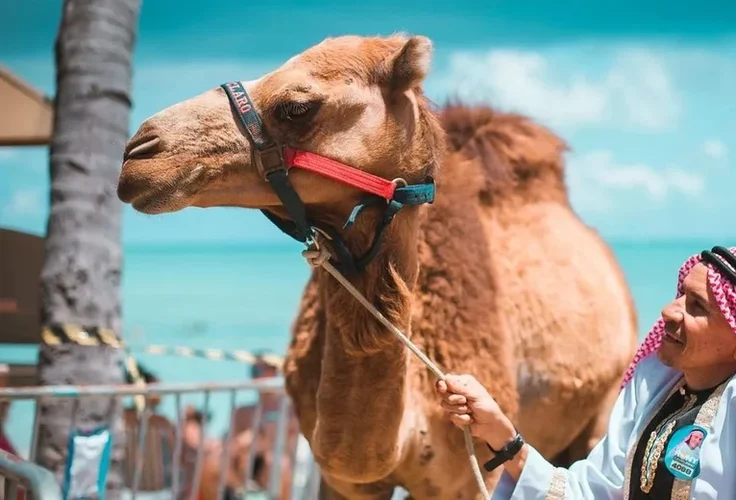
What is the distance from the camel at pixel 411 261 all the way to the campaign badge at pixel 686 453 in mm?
928

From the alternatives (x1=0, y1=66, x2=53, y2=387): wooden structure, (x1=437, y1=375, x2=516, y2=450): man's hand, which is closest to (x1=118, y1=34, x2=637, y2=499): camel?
(x1=437, y1=375, x2=516, y2=450): man's hand

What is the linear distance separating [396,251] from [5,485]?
1241 millimetres

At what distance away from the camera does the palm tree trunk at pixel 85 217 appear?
4078 mm

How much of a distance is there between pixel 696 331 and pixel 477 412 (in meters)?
0.60

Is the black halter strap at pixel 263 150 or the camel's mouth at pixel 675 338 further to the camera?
the black halter strap at pixel 263 150

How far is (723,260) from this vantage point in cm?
213

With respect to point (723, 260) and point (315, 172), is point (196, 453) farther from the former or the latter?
point (723, 260)

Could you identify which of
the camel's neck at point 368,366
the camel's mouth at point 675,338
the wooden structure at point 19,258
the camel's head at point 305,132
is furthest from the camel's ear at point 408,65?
the wooden structure at point 19,258

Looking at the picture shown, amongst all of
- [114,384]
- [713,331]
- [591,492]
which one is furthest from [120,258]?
[713,331]

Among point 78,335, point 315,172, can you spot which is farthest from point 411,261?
point 78,335

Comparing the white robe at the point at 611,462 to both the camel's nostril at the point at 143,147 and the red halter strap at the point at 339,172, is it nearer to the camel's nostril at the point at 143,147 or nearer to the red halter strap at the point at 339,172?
the red halter strap at the point at 339,172

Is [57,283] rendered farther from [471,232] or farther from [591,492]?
[591,492]

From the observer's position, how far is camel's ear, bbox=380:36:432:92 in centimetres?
266

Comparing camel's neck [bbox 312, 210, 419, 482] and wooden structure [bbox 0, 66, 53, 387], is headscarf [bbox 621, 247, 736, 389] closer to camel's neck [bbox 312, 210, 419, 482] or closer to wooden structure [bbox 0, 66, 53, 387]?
camel's neck [bbox 312, 210, 419, 482]
